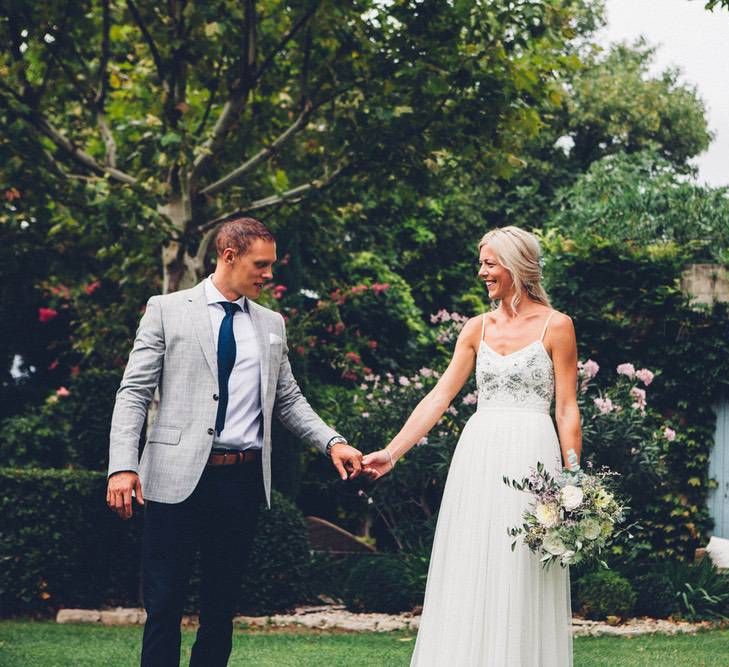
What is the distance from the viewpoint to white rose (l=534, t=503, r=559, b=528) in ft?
13.9

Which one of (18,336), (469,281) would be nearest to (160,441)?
(18,336)

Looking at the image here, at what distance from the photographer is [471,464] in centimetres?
475

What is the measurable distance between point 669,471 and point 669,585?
A: 148 centimetres

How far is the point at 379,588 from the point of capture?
31.1 feet

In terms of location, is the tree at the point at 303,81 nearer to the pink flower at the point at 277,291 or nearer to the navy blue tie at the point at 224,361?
the pink flower at the point at 277,291

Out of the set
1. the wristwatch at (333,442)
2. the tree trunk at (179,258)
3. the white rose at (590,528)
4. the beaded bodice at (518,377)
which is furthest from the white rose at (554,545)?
the tree trunk at (179,258)

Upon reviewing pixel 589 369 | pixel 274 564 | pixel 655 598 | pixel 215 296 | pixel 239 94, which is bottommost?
pixel 655 598

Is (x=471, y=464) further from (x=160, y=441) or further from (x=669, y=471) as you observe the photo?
(x=669, y=471)

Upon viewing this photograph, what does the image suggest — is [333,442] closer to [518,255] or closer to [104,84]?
[518,255]

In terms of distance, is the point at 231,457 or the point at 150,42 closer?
the point at 231,457

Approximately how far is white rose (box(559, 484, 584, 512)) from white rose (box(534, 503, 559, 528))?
0.05 m

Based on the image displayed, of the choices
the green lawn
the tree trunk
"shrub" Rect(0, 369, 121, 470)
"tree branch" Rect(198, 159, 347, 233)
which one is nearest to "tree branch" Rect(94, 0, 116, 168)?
the tree trunk

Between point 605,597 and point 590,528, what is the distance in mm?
5088

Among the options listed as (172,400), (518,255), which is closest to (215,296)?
(172,400)
